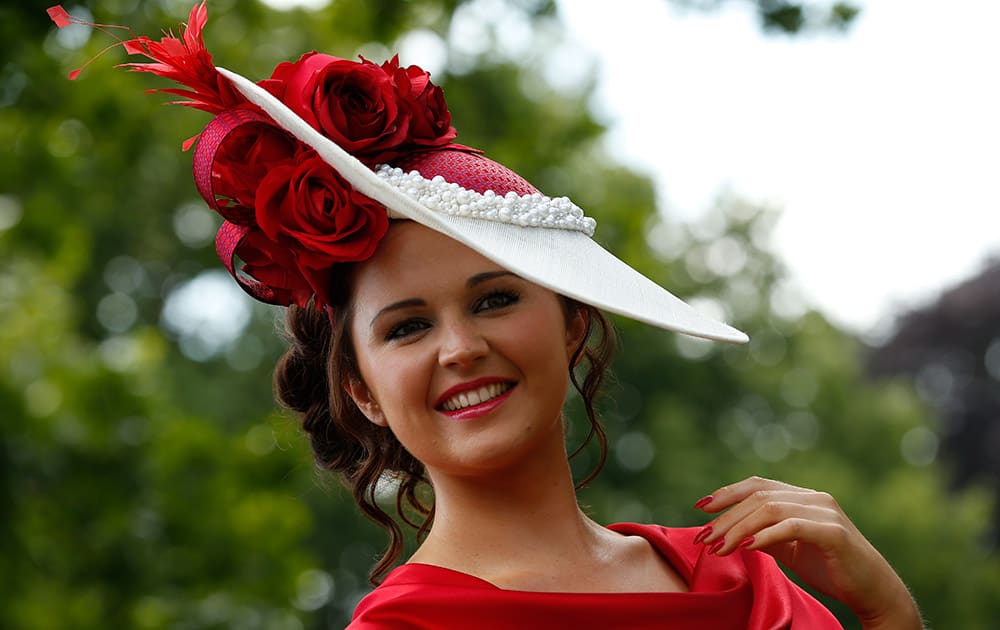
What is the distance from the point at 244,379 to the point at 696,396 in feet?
22.7

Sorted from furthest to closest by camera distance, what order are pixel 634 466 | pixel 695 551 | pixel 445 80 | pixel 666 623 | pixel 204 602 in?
1. pixel 634 466
2. pixel 445 80
3. pixel 204 602
4. pixel 695 551
5. pixel 666 623

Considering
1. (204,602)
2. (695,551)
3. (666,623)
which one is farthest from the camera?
(204,602)

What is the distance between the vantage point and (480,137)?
13.3 meters

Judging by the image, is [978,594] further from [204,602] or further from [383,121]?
[383,121]

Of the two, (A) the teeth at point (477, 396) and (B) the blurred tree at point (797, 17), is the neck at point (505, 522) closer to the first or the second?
(A) the teeth at point (477, 396)

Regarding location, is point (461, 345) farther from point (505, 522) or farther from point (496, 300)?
point (505, 522)

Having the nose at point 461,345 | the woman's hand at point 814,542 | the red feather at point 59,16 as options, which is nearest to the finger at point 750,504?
the woman's hand at point 814,542

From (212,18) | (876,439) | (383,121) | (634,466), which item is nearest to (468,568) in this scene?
(383,121)

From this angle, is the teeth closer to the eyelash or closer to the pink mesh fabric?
the eyelash

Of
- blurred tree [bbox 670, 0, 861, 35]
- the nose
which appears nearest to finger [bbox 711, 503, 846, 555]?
the nose

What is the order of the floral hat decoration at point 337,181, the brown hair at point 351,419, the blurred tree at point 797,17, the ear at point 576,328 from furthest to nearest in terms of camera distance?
1. the blurred tree at point 797,17
2. the brown hair at point 351,419
3. the ear at point 576,328
4. the floral hat decoration at point 337,181

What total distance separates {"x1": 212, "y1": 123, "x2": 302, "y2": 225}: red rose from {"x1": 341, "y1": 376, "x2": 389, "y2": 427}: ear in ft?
1.41

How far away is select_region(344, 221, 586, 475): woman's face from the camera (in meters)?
2.54

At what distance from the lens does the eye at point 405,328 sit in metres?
2.60
